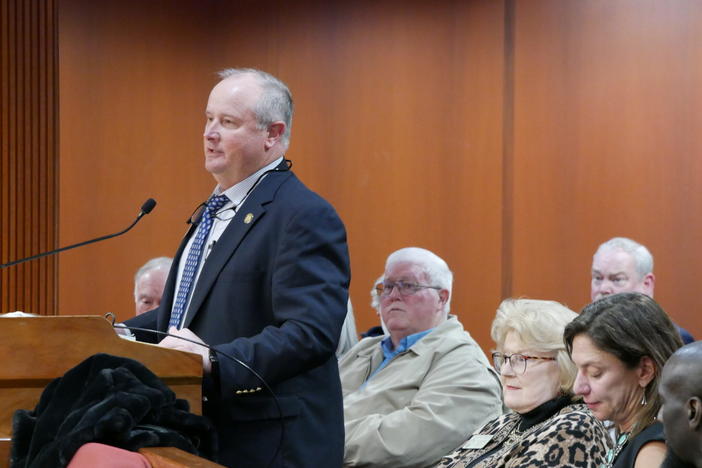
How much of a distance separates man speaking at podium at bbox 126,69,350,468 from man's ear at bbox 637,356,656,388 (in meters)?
0.63

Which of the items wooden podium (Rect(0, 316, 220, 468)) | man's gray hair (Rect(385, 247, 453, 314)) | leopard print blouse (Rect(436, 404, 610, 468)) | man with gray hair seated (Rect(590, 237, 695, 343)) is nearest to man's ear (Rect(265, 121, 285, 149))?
wooden podium (Rect(0, 316, 220, 468))

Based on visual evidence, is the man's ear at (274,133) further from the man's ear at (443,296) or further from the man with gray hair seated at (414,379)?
the man's ear at (443,296)

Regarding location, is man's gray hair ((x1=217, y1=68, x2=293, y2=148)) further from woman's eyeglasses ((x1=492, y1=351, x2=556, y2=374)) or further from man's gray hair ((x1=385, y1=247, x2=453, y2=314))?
man's gray hair ((x1=385, y1=247, x2=453, y2=314))

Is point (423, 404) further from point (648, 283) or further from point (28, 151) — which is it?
point (28, 151)

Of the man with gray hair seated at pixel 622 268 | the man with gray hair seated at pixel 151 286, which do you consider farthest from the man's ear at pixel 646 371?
the man with gray hair seated at pixel 151 286

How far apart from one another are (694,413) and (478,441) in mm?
1431

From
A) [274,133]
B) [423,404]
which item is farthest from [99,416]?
[423,404]

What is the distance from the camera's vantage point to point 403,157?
17.9 ft

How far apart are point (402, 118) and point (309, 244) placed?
127 inches

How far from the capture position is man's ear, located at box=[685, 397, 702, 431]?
151cm

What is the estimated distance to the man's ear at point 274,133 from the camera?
2.51m

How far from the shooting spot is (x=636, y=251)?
15.3 feet

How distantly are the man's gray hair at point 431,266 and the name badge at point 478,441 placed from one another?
117 cm

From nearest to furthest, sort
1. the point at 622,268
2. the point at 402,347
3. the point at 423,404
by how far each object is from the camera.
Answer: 1. the point at 423,404
2. the point at 402,347
3. the point at 622,268
